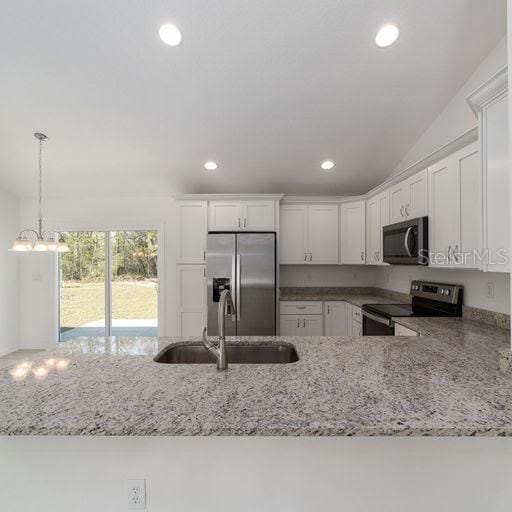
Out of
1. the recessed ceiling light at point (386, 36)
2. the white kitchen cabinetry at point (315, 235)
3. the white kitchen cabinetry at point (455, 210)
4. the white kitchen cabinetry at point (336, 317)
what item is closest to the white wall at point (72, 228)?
the white kitchen cabinetry at point (315, 235)

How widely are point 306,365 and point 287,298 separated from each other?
269 cm

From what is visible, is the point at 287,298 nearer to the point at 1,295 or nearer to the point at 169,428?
the point at 169,428

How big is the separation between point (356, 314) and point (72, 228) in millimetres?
4254

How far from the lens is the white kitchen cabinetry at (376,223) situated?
3608 millimetres

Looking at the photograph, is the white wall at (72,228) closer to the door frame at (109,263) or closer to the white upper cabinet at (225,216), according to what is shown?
the door frame at (109,263)

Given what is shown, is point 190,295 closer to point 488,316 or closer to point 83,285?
point 83,285

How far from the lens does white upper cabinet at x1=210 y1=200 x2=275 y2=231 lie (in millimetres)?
4156

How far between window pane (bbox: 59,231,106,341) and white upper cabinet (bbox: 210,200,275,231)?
6.34ft

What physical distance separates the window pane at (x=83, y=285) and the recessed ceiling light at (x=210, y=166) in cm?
206

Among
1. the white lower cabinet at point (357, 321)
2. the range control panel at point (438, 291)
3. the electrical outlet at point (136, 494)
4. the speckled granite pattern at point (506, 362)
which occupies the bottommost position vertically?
the electrical outlet at point (136, 494)

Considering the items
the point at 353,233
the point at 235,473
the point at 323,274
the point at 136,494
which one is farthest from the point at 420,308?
the point at 136,494

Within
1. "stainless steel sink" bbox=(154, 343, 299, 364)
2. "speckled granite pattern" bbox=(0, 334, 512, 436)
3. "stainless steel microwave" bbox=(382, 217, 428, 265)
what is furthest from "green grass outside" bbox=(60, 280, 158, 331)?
"stainless steel microwave" bbox=(382, 217, 428, 265)

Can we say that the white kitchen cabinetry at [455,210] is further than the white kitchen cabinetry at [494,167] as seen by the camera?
Yes

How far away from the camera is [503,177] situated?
162 centimetres
